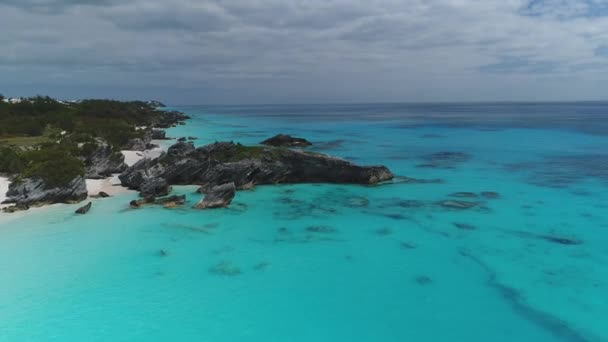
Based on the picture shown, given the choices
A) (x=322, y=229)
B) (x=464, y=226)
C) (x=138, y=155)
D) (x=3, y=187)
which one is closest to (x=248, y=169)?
(x=322, y=229)

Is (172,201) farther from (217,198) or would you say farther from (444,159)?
(444,159)

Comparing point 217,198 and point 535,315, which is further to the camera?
point 217,198

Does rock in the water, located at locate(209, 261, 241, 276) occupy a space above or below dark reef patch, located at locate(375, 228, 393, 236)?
below

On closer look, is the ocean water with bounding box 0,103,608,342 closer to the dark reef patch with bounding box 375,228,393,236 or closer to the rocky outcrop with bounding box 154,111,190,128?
the dark reef patch with bounding box 375,228,393,236

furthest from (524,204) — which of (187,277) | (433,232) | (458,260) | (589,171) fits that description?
(187,277)

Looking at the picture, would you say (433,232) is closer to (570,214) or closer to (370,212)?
(370,212)

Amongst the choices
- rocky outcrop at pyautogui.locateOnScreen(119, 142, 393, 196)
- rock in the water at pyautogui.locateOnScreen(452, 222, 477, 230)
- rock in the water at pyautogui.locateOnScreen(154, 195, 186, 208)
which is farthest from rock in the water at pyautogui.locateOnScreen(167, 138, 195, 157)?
rock in the water at pyautogui.locateOnScreen(452, 222, 477, 230)
